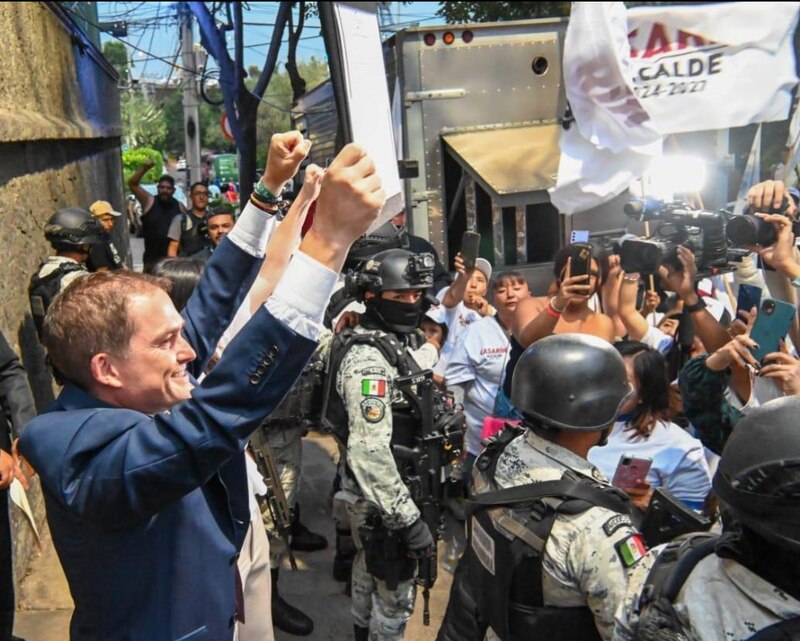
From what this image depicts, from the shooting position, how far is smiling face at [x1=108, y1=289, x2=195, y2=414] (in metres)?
1.65

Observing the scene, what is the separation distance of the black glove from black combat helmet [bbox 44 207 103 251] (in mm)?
2807

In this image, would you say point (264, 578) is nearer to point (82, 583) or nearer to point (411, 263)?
point (82, 583)

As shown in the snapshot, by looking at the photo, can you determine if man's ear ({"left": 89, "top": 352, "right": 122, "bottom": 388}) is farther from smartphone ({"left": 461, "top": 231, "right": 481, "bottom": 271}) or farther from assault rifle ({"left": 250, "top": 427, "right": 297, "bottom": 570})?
smartphone ({"left": 461, "top": 231, "right": 481, "bottom": 271})

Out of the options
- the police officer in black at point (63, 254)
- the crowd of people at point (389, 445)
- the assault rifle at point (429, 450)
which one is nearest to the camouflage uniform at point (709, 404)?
the crowd of people at point (389, 445)

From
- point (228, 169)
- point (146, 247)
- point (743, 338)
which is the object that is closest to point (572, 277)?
point (743, 338)

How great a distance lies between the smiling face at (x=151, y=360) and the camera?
165cm

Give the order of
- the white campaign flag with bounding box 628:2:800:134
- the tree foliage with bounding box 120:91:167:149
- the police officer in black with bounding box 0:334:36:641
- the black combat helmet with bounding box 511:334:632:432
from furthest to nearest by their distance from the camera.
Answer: the tree foliage with bounding box 120:91:167:149 < the white campaign flag with bounding box 628:2:800:134 < the police officer in black with bounding box 0:334:36:641 < the black combat helmet with bounding box 511:334:632:432

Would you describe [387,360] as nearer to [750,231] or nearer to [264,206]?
[264,206]

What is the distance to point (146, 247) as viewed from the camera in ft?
31.9

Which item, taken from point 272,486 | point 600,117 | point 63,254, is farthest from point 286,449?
point 600,117

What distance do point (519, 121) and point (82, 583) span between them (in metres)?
6.39

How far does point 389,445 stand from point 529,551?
4.21ft

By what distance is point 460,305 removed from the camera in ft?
16.6

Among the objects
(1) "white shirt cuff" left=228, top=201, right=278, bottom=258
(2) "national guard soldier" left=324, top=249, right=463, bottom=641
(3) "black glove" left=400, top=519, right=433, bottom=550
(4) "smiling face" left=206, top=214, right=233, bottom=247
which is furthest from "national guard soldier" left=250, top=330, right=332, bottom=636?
(4) "smiling face" left=206, top=214, right=233, bottom=247
